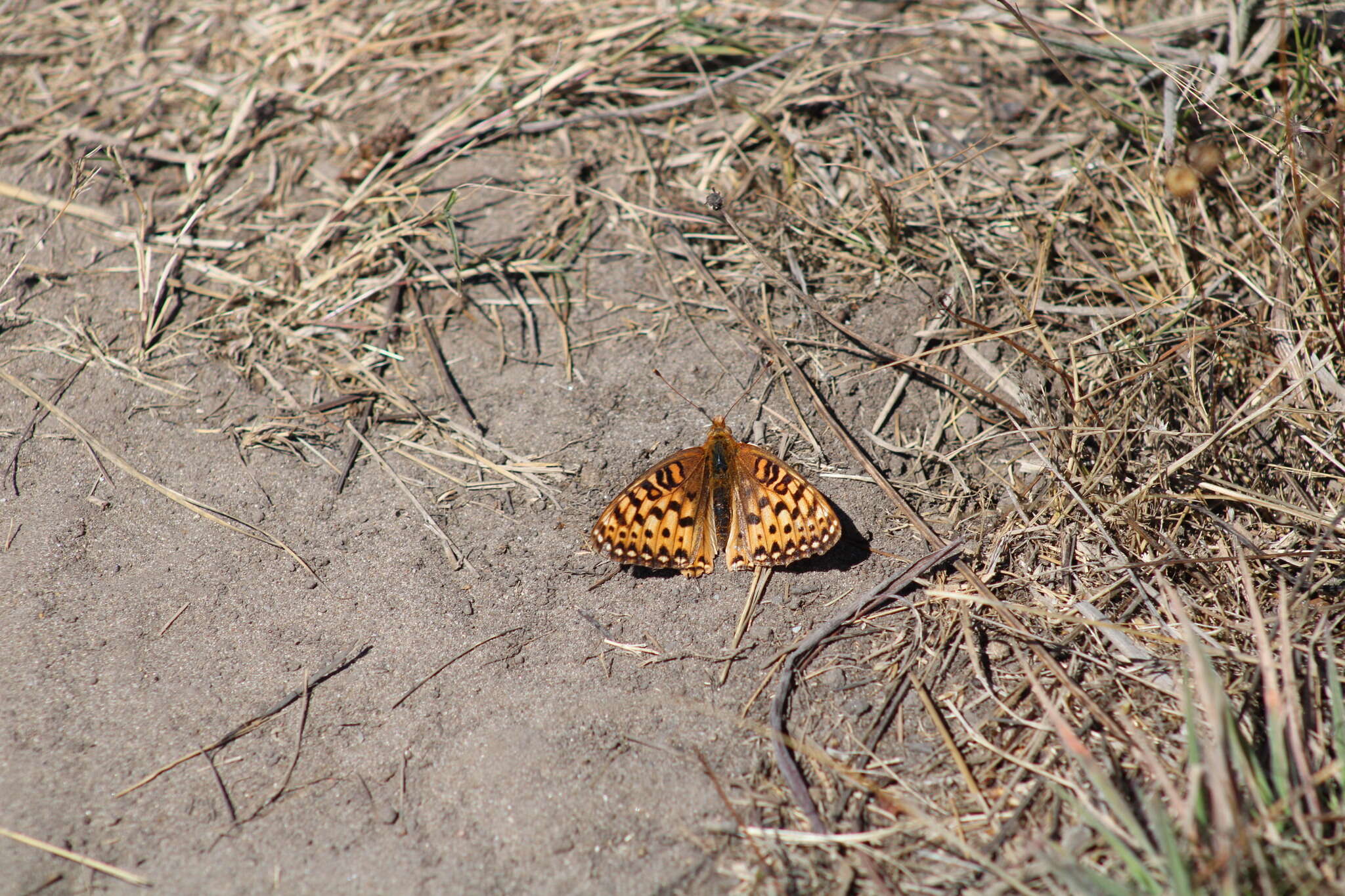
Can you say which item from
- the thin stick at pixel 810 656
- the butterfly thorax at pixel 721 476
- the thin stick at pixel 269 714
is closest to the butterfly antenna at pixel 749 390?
the butterfly thorax at pixel 721 476

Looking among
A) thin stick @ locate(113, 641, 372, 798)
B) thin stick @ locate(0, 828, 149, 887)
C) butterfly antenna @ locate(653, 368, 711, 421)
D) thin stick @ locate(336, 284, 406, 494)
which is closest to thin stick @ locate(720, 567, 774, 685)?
butterfly antenna @ locate(653, 368, 711, 421)

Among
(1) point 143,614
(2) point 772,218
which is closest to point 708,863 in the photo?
(1) point 143,614

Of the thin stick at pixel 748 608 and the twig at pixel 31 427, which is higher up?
the twig at pixel 31 427

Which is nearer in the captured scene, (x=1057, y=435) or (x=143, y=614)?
(x=143, y=614)

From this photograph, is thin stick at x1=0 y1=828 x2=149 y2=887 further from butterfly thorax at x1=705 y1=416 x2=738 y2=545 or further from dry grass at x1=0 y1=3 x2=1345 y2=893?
butterfly thorax at x1=705 y1=416 x2=738 y2=545

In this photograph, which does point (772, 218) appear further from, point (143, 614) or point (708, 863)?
point (143, 614)

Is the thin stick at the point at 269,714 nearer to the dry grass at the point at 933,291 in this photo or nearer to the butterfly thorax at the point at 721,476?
the dry grass at the point at 933,291

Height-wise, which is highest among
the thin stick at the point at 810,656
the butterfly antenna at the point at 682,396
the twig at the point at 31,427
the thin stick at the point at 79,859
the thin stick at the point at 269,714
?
the butterfly antenna at the point at 682,396
